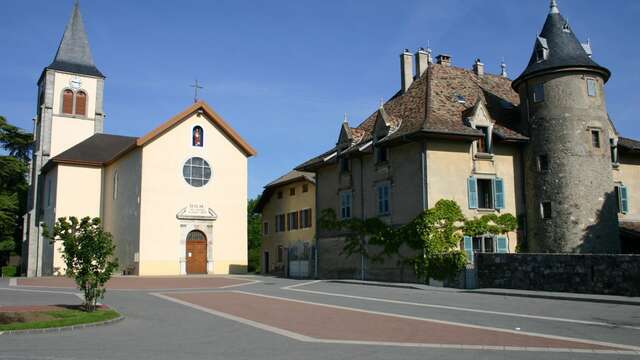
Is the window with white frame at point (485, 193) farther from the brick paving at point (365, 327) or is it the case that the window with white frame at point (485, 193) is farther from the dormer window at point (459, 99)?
the brick paving at point (365, 327)

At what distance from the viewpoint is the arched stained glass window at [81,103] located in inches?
2037

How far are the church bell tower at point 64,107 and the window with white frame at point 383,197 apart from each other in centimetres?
3012

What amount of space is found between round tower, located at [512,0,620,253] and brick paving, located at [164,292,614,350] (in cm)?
1519

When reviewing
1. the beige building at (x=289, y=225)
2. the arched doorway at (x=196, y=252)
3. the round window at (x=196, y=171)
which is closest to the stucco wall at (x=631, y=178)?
the beige building at (x=289, y=225)

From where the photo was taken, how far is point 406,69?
108ft

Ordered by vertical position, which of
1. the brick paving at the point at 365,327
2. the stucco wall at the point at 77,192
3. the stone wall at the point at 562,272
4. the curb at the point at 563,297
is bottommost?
the brick paving at the point at 365,327

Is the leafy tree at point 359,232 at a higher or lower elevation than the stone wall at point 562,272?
higher

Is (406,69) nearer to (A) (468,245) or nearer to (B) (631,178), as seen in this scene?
(A) (468,245)

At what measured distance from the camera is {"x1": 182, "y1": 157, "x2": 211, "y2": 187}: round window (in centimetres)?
3903

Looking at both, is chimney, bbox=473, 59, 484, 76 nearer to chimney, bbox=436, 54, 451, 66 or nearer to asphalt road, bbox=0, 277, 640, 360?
chimney, bbox=436, 54, 451, 66

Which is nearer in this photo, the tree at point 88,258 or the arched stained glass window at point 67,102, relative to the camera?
the tree at point 88,258

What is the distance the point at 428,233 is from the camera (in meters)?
26.1

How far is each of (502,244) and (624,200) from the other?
27.8 ft

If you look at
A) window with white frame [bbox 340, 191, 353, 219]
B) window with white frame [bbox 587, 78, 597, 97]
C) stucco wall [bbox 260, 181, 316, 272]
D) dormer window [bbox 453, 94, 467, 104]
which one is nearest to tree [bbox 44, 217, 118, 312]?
window with white frame [bbox 340, 191, 353, 219]
